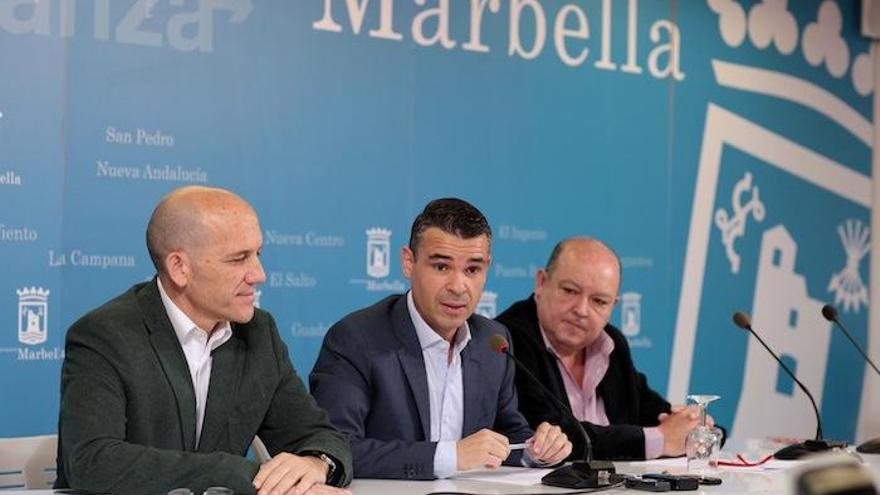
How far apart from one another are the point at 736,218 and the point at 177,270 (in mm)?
4103

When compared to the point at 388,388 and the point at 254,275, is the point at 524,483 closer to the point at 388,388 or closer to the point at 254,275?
the point at 388,388

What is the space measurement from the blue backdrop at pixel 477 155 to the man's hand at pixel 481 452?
1.98 metres

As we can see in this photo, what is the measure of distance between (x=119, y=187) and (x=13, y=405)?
852mm

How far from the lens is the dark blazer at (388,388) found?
10.4 feet

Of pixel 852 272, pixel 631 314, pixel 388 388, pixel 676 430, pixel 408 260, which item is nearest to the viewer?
pixel 388 388

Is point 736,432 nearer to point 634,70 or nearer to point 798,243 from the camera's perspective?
point 798,243

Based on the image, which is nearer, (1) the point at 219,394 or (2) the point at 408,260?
(1) the point at 219,394

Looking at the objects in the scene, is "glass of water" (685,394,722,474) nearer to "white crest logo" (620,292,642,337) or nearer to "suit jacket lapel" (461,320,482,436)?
Answer: "suit jacket lapel" (461,320,482,436)

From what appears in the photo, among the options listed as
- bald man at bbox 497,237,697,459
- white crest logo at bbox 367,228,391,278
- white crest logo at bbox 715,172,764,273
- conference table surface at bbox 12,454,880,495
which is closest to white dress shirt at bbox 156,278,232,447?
conference table surface at bbox 12,454,880,495

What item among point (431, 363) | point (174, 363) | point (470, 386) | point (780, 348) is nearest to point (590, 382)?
point (470, 386)

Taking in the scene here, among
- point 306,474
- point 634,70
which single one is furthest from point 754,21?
point 306,474

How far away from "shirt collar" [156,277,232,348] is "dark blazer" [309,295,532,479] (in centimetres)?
39

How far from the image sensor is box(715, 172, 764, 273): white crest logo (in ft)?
21.2

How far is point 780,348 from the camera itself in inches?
266
